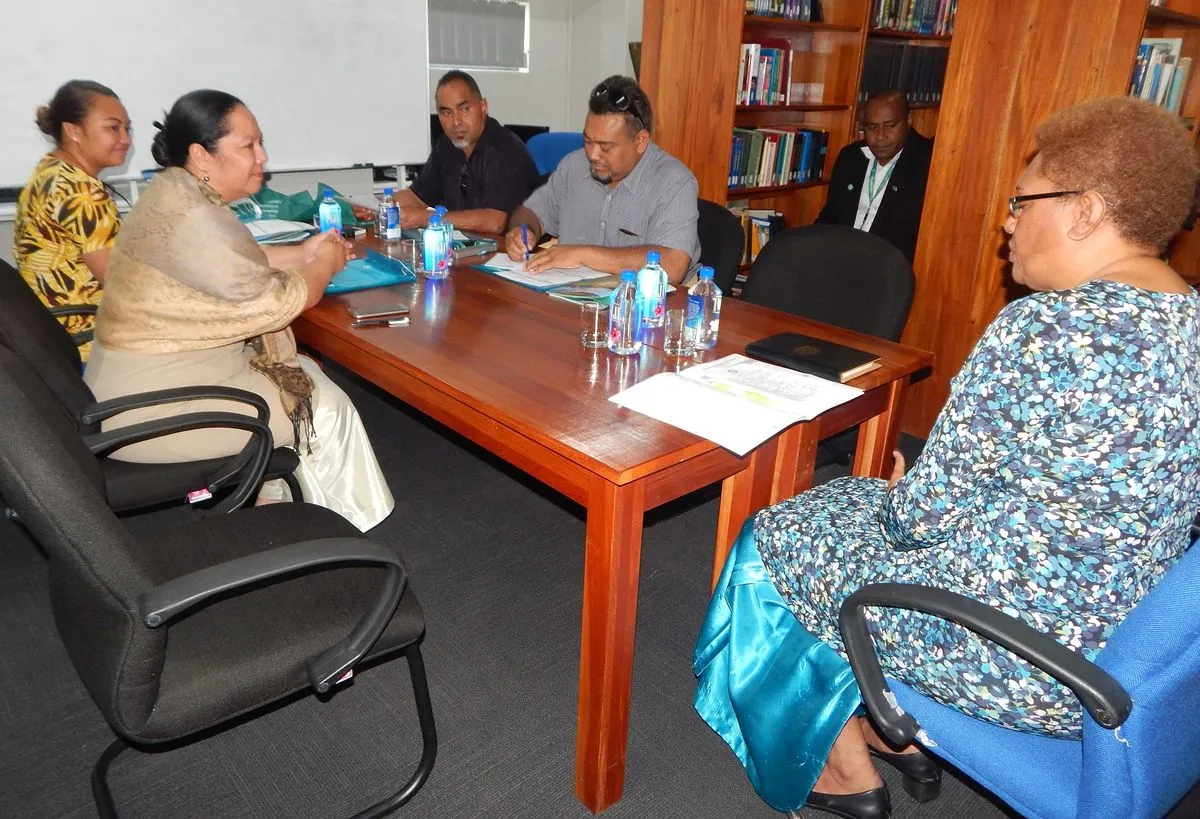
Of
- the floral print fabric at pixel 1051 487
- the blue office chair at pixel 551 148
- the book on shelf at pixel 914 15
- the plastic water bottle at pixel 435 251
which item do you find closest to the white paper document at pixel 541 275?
the plastic water bottle at pixel 435 251

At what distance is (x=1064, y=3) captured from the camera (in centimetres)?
263

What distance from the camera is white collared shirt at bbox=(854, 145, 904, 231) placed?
4.09 m

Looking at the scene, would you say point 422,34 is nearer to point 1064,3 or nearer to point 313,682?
point 1064,3

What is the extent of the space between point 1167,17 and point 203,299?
3.47 m

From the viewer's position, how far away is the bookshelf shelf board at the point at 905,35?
4.45 meters

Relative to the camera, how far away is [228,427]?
189 cm

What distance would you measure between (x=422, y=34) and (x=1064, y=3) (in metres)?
3.63

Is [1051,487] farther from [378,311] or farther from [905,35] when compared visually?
[905,35]

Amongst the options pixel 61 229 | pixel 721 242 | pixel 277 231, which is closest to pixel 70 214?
pixel 61 229

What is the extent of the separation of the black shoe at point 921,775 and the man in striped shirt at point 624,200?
154 cm

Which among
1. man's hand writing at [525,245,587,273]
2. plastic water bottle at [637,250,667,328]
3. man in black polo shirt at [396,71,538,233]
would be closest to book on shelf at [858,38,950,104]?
man in black polo shirt at [396,71,538,233]

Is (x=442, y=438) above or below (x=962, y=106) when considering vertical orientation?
below

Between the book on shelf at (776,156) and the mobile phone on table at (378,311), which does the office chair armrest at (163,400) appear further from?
the book on shelf at (776,156)

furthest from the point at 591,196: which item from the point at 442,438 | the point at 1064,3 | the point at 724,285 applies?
the point at 1064,3
